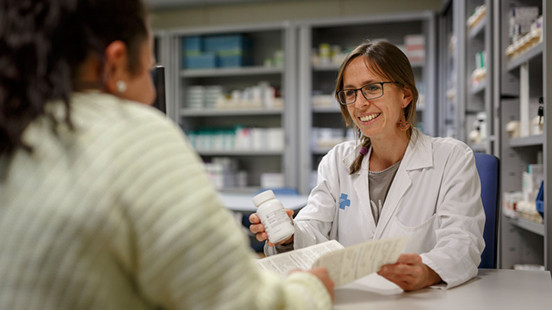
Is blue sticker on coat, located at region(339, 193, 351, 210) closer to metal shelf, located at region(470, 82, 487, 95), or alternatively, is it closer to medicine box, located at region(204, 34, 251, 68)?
metal shelf, located at region(470, 82, 487, 95)

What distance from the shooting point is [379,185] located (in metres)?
1.67

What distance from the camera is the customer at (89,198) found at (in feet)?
1.79

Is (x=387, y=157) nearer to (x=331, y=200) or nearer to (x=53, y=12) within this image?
(x=331, y=200)

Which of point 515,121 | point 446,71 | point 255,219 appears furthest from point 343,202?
point 446,71

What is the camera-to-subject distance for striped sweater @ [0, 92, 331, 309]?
54 cm

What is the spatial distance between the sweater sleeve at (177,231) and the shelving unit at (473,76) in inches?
102

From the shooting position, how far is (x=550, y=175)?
2043 millimetres

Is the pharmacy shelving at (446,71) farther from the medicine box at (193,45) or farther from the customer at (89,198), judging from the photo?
the customer at (89,198)

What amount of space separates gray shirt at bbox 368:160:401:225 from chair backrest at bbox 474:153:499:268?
29 centimetres

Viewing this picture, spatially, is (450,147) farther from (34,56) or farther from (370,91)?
(34,56)

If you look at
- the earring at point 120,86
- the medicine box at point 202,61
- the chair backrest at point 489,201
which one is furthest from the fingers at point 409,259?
the medicine box at point 202,61

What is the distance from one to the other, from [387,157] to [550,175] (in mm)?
826

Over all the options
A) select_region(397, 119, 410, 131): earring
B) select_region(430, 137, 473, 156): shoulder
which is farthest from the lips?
select_region(430, 137, 473, 156): shoulder

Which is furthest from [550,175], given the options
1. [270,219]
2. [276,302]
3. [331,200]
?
[276,302]
